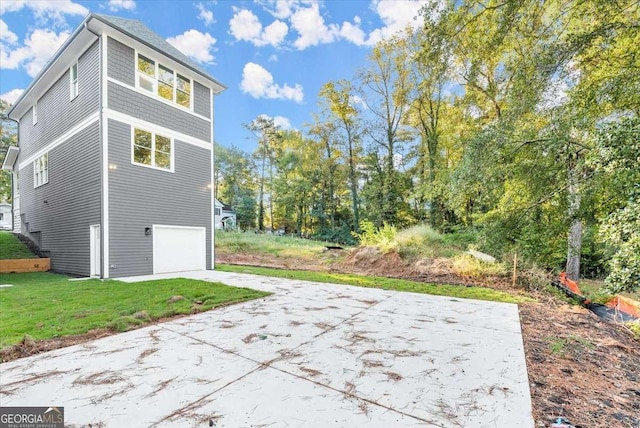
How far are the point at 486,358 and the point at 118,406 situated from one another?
124 inches

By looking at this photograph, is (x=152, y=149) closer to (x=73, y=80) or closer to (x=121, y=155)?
(x=121, y=155)

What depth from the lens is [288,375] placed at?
8.09ft

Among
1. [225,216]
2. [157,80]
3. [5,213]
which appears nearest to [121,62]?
[157,80]

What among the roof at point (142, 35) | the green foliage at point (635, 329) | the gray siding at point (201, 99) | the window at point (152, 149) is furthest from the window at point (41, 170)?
the green foliage at point (635, 329)

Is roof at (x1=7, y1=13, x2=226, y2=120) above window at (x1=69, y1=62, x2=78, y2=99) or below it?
above

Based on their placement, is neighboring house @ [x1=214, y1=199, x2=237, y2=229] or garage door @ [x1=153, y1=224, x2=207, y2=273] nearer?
garage door @ [x1=153, y1=224, x2=207, y2=273]

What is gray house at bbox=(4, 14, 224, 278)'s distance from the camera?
7.71 meters

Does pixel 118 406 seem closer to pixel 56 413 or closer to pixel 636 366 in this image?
pixel 56 413

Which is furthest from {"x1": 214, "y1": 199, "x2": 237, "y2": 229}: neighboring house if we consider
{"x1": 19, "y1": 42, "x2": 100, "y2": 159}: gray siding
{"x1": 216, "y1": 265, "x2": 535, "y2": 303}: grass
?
{"x1": 216, "y1": 265, "x2": 535, "y2": 303}: grass

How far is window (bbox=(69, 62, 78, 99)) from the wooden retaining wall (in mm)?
5571

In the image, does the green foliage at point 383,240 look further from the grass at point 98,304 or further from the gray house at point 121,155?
the gray house at point 121,155

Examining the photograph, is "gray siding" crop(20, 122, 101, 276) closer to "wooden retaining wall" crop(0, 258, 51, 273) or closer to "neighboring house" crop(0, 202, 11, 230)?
"wooden retaining wall" crop(0, 258, 51, 273)

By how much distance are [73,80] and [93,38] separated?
1.80 meters

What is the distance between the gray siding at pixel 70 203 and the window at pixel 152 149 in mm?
923
